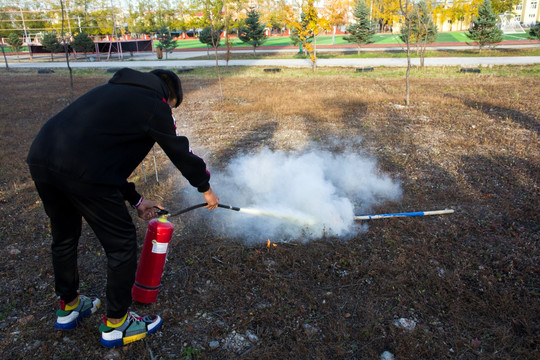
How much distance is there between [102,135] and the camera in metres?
1.99

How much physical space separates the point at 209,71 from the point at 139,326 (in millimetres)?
16526

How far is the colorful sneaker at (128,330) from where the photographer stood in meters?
2.39

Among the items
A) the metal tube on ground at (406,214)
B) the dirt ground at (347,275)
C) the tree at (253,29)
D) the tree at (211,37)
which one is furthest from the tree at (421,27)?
the tree at (253,29)

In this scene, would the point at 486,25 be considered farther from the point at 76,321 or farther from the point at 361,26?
→ the point at 76,321

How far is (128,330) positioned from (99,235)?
72 centimetres

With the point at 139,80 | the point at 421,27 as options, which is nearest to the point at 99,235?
the point at 139,80

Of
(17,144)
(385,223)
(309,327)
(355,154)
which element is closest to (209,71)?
(17,144)

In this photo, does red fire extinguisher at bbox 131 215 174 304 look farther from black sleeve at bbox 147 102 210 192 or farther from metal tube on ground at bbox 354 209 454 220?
metal tube on ground at bbox 354 209 454 220

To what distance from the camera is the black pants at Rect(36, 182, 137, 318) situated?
210 cm

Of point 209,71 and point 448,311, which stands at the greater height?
point 209,71

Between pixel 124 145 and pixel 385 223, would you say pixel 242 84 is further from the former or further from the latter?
pixel 124 145

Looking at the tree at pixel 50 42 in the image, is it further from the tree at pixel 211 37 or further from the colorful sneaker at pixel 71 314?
the colorful sneaker at pixel 71 314

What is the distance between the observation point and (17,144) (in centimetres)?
697

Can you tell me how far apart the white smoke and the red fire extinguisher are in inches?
37.2
